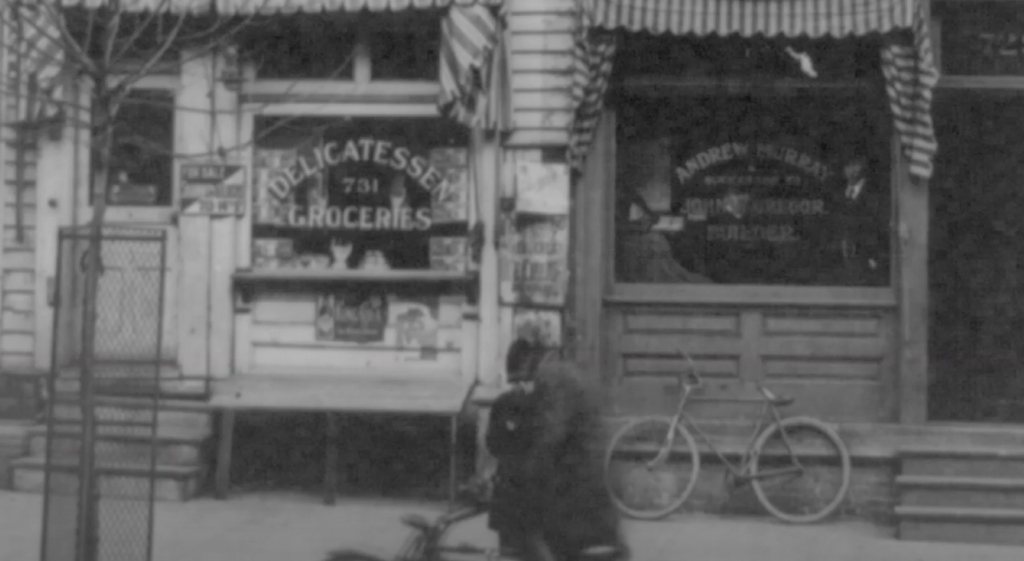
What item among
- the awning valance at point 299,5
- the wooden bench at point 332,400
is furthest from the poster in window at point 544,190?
the wooden bench at point 332,400

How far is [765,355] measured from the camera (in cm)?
1340

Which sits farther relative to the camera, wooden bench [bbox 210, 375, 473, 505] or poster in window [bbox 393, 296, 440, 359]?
poster in window [bbox 393, 296, 440, 359]

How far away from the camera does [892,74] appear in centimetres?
1298

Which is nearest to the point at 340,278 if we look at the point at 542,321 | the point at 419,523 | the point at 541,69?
the point at 542,321

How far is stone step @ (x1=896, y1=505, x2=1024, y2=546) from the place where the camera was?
40.0 feet

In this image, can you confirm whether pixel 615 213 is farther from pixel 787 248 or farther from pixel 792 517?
pixel 792 517

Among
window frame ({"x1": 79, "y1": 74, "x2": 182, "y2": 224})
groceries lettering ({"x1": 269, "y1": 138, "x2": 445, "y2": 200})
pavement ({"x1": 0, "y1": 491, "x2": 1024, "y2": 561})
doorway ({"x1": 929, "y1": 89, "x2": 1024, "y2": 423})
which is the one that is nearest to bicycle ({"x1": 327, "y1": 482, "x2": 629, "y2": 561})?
pavement ({"x1": 0, "y1": 491, "x2": 1024, "y2": 561})

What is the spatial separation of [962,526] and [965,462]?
560 mm

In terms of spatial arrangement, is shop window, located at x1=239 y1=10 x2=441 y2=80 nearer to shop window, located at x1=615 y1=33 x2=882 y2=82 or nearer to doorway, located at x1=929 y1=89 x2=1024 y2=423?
shop window, located at x1=615 y1=33 x2=882 y2=82

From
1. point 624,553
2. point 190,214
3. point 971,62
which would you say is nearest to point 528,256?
point 190,214

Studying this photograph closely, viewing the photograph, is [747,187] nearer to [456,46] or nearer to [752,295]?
[752,295]

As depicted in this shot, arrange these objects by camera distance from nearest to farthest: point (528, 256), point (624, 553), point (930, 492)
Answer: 1. point (624, 553)
2. point (930, 492)
3. point (528, 256)

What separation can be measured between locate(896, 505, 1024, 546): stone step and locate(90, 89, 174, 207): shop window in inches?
249

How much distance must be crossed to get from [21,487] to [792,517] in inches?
233
